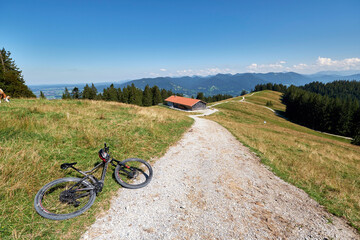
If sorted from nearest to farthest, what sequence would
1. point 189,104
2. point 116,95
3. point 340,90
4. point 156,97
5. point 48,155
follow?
1. point 48,155
2. point 189,104
3. point 116,95
4. point 156,97
5. point 340,90

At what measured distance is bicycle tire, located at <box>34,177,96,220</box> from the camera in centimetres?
414

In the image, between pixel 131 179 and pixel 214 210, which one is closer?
pixel 214 210

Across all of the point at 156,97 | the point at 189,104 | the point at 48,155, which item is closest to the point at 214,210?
the point at 48,155

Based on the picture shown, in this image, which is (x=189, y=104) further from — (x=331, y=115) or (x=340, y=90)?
(x=340, y=90)

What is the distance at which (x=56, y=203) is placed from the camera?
180 inches

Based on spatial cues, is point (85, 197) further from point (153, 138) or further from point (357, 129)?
point (357, 129)

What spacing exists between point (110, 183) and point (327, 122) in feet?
290

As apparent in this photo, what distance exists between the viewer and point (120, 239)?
12.6ft

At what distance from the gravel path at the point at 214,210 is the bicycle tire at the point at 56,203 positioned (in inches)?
30.1

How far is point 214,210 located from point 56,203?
5310mm

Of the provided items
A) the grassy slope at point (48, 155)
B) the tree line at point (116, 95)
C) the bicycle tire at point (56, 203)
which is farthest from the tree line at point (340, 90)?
the bicycle tire at point (56, 203)

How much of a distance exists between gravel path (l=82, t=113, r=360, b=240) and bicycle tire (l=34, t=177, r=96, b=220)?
2.51 ft

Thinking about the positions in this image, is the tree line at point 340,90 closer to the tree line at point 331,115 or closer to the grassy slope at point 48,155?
the tree line at point 331,115

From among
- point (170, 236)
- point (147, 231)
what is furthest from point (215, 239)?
point (147, 231)
